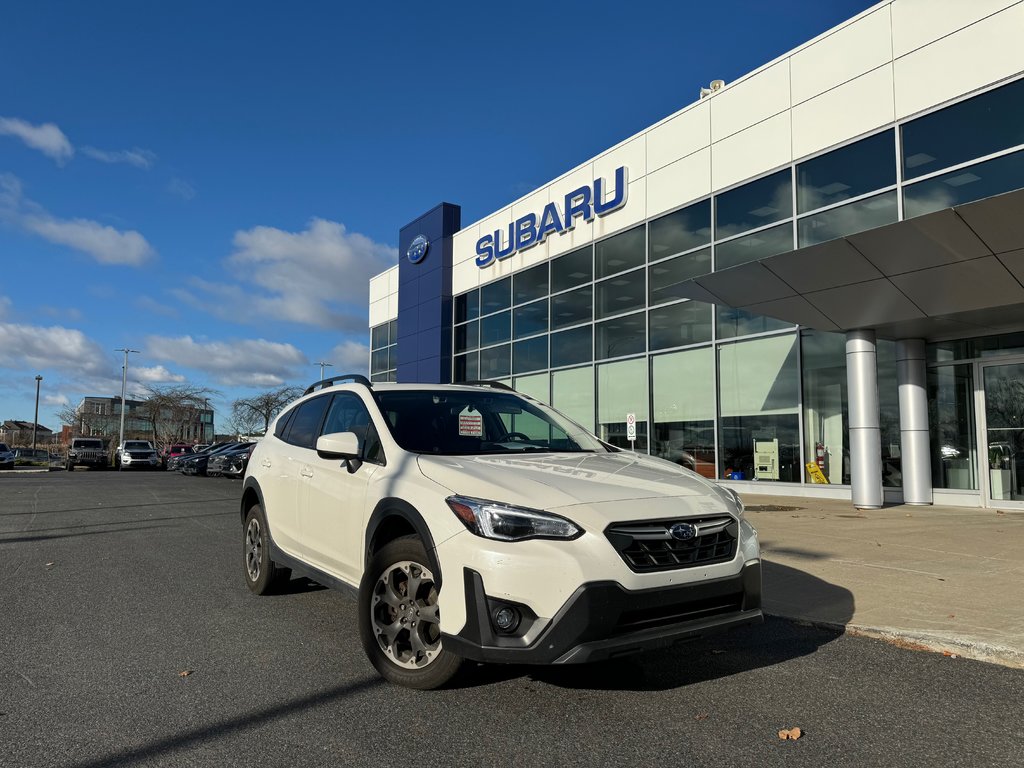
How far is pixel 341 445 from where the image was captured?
425cm

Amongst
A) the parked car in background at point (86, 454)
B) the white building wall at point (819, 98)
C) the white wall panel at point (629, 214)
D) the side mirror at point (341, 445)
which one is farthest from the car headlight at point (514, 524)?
the parked car in background at point (86, 454)

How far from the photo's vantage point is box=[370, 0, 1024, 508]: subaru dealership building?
38.9 ft

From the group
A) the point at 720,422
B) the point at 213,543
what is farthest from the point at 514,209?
the point at 213,543

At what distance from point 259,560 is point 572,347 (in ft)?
51.3

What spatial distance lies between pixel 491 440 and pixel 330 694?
1.80 metres

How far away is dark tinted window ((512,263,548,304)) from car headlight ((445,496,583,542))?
746 inches

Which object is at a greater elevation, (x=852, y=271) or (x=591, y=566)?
(x=852, y=271)

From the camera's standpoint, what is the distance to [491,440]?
483cm

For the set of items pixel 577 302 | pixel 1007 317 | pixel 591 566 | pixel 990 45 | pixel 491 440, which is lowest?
pixel 591 566

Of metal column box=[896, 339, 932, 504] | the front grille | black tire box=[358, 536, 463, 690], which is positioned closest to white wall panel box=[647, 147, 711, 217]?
metal column box=[896, 339, 932, 504]

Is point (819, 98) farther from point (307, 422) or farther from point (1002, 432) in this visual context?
point (307, 422)

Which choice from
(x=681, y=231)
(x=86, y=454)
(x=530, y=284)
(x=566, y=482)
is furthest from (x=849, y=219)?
(x=86, y=454)

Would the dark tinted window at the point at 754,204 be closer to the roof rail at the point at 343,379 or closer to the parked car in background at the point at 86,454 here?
the roof rail at the point at 343,379

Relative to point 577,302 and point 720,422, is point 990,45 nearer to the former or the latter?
point 720,422
